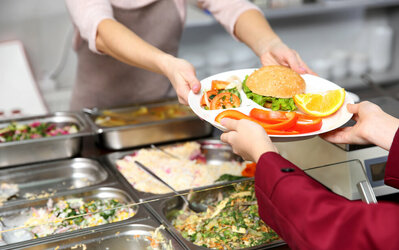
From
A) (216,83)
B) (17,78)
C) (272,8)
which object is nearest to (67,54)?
(17,78)

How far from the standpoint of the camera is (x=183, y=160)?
6.56 feet

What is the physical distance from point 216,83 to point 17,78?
223 cm

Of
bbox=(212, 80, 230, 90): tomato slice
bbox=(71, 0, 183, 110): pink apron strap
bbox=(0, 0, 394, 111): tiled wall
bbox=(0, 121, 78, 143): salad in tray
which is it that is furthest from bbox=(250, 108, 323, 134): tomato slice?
bbox=(0, 0, 394, 111): tiled wall

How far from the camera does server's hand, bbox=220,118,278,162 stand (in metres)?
1.21

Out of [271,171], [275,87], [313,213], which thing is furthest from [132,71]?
[313,213]

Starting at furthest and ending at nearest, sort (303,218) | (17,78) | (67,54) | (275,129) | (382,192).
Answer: (67,54) < (17,78) < (382,192) < (275,129) < (303,218)

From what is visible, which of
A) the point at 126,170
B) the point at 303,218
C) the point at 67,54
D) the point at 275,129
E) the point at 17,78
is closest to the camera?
the point at 303,218

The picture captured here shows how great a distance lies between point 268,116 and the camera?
4.84 ft

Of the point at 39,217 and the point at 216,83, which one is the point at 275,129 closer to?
the point at 216,83

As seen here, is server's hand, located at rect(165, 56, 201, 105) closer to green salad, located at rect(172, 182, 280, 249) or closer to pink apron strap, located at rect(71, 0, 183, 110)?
green salad, located at rect(172, 182, 280, 249)

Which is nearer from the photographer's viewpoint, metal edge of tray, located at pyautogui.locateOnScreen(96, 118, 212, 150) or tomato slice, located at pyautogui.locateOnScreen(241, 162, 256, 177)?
tomato slice, located at pyautogui.locateOnScreen(241, 162, 256, 177)

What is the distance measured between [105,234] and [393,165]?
827 millimetres

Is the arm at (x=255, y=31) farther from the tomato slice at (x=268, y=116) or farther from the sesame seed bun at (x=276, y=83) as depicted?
the tomato slice at (x=268, y=116)

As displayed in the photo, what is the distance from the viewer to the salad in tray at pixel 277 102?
1.45 metres
